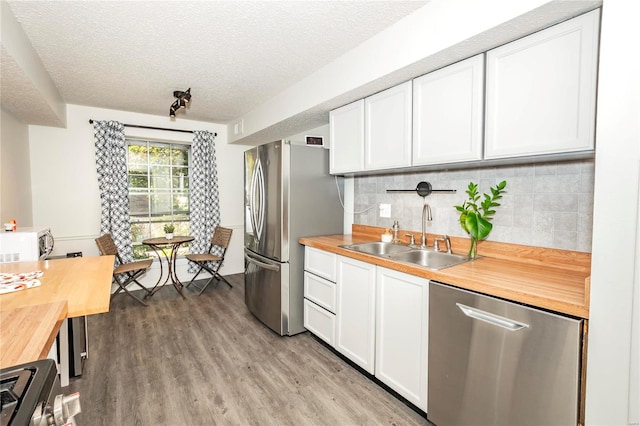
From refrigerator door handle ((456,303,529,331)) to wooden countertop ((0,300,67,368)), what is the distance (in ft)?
5.48

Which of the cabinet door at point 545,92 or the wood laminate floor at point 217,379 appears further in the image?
the wood laminate floor at point 217,379

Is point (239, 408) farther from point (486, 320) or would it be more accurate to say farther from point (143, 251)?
point (143, 251)

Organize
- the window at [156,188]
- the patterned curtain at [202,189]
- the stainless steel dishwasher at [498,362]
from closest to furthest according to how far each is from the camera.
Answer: the stainless steel dishwasher at [498,362], the window at [156,188], the patterned curtain at [202,189]

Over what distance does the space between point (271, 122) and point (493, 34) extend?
244cm

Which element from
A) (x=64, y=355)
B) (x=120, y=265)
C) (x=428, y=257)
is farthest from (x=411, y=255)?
(x=120, y=265)

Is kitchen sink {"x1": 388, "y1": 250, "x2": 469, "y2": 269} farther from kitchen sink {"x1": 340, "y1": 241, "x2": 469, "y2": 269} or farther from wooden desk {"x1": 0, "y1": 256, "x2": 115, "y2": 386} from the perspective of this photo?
wooden desk {"x1": 0, "y1": 256, "x2": 115, "y2": 386}

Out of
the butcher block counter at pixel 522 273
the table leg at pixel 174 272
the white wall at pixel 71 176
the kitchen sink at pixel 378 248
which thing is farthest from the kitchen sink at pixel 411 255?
the white wall at pixel 71 176

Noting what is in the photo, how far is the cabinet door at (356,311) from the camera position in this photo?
7.07 feet

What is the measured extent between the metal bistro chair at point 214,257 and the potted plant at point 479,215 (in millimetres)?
3271

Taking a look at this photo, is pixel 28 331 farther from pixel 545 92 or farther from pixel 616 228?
pixel 545 92

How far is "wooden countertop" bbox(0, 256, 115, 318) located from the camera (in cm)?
133

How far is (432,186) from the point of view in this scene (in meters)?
2.45

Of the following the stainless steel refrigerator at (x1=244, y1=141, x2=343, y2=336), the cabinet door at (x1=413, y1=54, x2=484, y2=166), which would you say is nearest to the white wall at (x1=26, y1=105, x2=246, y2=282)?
the stainless steel refrigerator at (x1=244, y1=141, x2=343, y2=336)

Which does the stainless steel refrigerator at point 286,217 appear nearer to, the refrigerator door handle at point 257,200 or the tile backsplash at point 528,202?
the refrigerator door handle at point 257,200
